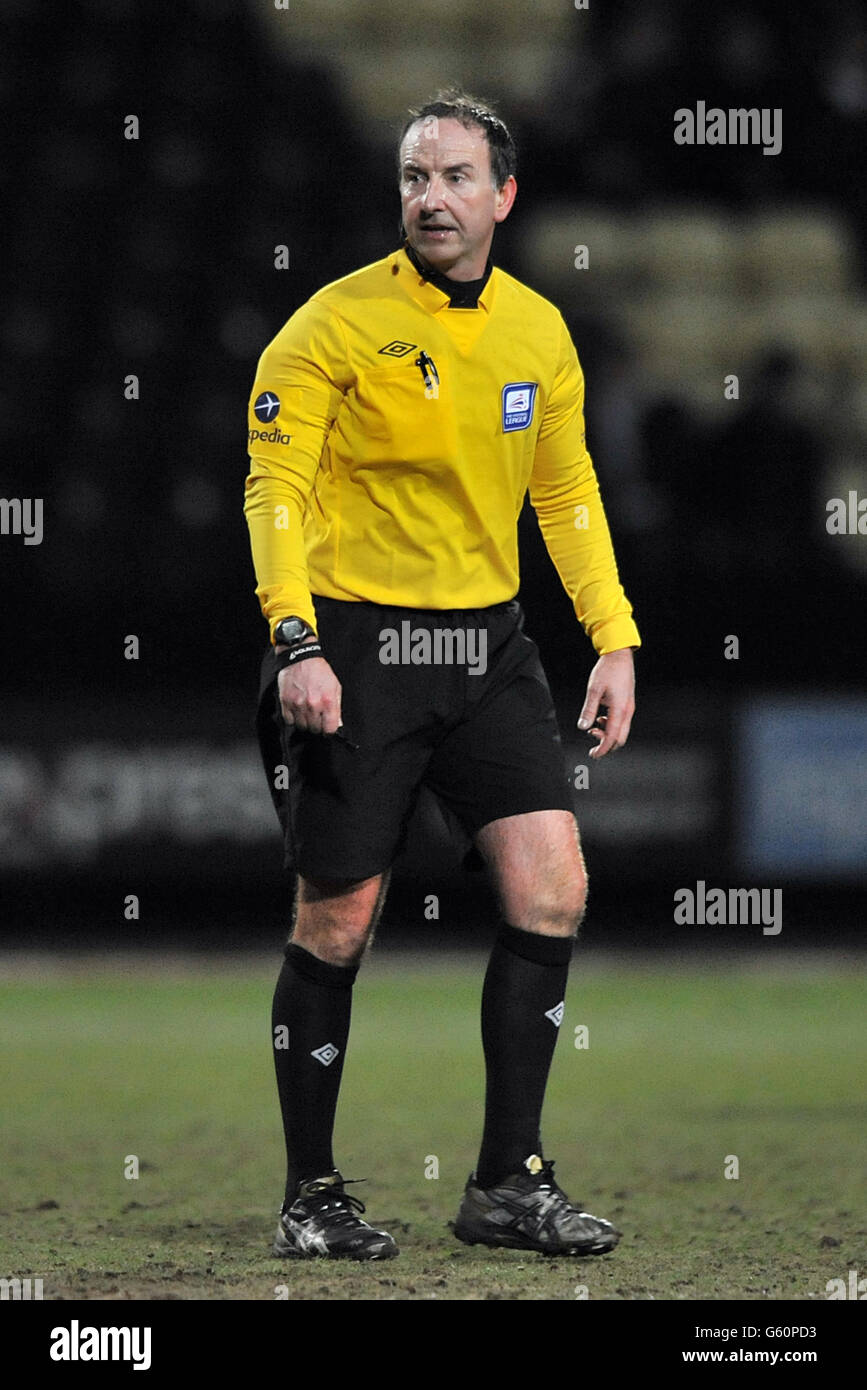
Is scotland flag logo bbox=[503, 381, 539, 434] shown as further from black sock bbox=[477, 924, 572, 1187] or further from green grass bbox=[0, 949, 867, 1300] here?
green grass bbox=[0, 949, 867, 1300]

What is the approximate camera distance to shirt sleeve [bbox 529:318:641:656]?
3824 mm

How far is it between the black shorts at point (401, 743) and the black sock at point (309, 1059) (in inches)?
8.0

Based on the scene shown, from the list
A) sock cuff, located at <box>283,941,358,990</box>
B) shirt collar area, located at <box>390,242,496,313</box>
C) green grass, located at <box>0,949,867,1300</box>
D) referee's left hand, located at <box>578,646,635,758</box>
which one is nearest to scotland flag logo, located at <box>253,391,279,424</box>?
shirt collar area, located at <box>390,242,496,313</box>

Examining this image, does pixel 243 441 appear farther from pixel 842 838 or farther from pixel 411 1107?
pixel 411 1107

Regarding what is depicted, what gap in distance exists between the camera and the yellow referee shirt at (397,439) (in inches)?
138

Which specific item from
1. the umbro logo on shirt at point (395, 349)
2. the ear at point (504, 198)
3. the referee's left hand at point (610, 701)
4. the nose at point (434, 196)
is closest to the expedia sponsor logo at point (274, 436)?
the umbro logo on shirt at point (395, 349)

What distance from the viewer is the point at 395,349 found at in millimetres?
3549

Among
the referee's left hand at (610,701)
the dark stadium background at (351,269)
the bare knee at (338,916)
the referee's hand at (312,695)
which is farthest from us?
the dark stadium background at (351,269)

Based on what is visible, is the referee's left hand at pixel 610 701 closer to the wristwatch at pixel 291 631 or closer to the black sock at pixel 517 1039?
the black sock at pixel 517 1039

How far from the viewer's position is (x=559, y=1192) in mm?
3602

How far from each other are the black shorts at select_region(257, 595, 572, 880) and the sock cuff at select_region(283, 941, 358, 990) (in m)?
0.17

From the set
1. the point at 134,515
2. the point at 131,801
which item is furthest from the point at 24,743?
the point at 134,515

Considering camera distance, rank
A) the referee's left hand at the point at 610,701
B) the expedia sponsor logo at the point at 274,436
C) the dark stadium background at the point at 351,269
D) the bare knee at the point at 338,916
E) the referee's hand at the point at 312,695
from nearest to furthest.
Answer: the referee's hand at the point at 312,695, the expedia sponsor logo at the point at 274,436, the bare knee at the point at 338,916, the referee's left hand at the point at 610,701, the dark stadium background at the point at 351,269

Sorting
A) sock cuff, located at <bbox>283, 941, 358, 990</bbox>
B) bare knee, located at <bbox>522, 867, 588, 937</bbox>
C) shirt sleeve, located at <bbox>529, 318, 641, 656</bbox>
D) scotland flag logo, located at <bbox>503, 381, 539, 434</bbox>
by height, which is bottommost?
sock cuff, located at <bbox>283, 941, 358, 990</bbox>
